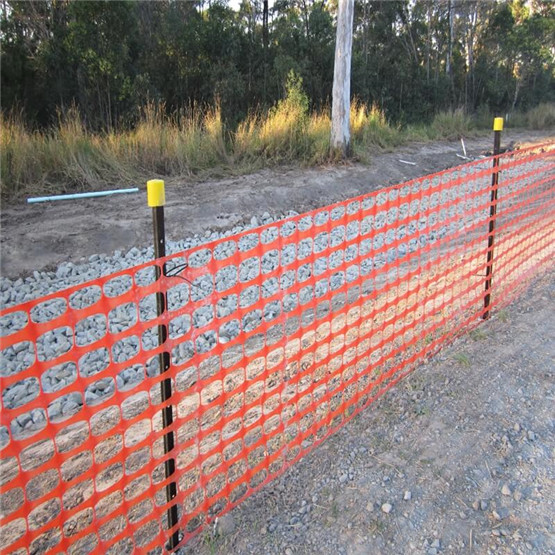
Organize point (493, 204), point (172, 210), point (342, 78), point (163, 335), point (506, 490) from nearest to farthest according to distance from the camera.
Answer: point (163, 335) < point (506, 490) < point (493, 204) < point (172, 210) < point (342, 78)

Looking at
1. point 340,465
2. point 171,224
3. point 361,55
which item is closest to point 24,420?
point 340,465

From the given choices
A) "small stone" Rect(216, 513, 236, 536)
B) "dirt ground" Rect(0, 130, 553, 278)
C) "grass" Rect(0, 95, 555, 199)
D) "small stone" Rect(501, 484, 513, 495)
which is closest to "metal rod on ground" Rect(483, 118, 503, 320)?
"small stone" Rect(501, 484, 513, 495)

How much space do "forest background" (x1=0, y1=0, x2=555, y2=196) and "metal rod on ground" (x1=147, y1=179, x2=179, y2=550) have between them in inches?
295

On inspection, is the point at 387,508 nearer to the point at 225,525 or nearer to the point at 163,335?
the point at 225,525

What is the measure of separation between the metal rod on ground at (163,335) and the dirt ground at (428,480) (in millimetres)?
212

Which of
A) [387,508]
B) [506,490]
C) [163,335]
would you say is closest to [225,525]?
[387,508]

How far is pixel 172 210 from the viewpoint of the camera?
889cm

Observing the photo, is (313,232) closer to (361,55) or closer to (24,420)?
(24,420)

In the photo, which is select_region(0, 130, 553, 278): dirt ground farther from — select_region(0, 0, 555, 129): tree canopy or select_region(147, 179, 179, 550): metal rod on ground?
select_region(147, 179, 179, 550): metal rod on ground

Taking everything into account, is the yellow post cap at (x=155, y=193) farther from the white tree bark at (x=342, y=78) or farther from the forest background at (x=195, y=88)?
the white tree bark at (x=342, y=78)

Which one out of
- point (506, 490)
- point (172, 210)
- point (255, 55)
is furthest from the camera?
point (255, 55)

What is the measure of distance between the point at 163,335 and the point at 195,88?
13.9 m

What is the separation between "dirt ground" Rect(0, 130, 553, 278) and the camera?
7.38 metres

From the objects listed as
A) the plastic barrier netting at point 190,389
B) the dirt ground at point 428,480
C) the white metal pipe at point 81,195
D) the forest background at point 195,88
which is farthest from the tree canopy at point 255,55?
the dirt ground at point 428,480
